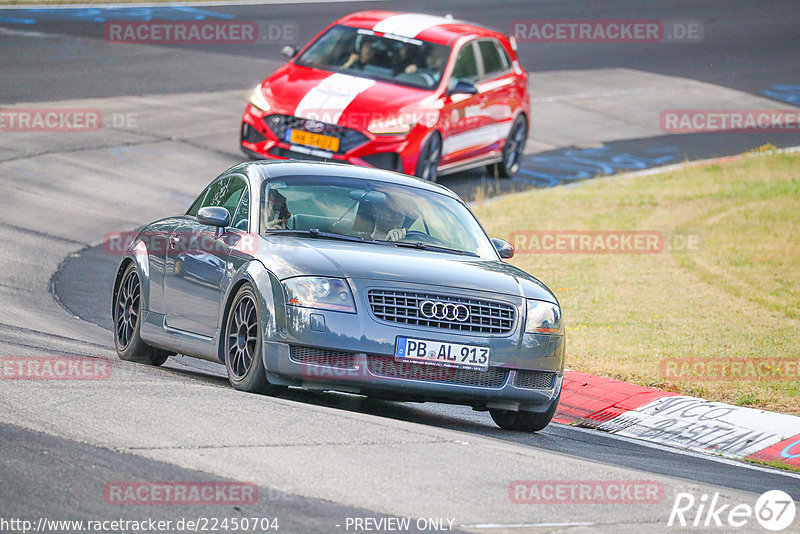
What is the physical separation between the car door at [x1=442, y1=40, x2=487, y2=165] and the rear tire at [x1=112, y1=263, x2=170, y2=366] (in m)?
8.00

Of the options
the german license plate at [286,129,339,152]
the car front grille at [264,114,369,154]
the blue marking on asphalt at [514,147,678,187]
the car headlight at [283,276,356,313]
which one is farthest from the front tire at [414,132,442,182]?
the car headlight at [283,276,356,313]

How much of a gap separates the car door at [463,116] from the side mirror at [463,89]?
0.18 ft

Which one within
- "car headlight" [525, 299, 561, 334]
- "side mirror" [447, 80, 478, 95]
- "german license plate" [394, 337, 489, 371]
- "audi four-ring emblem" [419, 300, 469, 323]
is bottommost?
"german license plate" [394, 337, 489, 371]

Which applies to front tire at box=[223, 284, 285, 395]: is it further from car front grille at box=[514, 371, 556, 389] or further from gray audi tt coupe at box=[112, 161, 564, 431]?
car front grille at box=[514, 371, 556, 389]

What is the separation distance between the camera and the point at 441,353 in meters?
8.13

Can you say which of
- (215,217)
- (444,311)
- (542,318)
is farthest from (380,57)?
(444,311)

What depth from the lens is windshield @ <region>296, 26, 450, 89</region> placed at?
1809 centimetres

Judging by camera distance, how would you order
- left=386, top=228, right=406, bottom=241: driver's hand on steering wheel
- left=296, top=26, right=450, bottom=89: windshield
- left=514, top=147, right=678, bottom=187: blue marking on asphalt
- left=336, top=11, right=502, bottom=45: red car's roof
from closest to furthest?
left=386, top=228, right=406, bottom=241: driver's hand on steering wheel → left=296, top=26, right=450, bottom=89: windshield → left=336, top=11, right=502, bottom=45: red car's roof → left=514, top=147, right=678, bottom=187: blue marking on asphalt

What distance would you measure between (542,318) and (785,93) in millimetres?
22711

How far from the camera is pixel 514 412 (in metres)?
9.16

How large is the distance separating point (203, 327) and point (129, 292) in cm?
159

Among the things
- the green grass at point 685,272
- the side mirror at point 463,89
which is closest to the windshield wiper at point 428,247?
the green grass at point 685,272

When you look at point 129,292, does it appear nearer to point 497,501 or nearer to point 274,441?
point 274,441

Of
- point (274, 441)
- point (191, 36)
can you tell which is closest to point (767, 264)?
point (274, 441)
